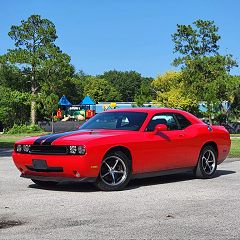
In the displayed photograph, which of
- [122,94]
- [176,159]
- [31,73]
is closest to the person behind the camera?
[176,159]

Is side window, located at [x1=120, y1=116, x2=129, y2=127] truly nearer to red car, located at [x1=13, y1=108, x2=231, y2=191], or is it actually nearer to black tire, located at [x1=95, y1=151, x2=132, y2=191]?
red car, located at [x1=13, y1=108, x2=231, y2=191]

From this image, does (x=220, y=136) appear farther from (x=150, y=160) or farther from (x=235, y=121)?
(x=235, y=121)

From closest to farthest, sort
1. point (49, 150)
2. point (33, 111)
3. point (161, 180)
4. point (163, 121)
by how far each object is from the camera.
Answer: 1. point (49, 150)
2. point (163, 121)
3. point (161, 180)
4. point (33, 111)

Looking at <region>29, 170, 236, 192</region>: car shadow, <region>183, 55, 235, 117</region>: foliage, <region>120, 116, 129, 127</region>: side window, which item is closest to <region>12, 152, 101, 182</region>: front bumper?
<region>29, 170, 236, 192</region>: car shadow

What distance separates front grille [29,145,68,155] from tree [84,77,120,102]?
326 feet

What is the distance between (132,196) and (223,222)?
2214 mm

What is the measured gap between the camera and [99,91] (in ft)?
360

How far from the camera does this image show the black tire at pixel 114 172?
8.59 meters

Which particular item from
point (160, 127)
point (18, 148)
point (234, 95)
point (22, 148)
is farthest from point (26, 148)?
point (234, 95)

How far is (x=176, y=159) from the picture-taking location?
31.8 feet

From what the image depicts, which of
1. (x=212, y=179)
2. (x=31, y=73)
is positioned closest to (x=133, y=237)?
(x=212, y=179)

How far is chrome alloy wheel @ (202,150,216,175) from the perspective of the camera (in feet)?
34.4

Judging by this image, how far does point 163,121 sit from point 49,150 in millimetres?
2397

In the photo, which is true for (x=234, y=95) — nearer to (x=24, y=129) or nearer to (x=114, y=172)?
(x=24, y=129)
